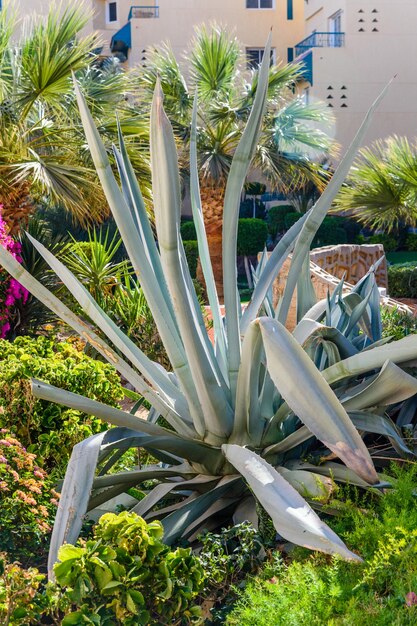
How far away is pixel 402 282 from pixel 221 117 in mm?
4816

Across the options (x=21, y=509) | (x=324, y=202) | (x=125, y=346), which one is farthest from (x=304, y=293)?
(x=21, y=509)

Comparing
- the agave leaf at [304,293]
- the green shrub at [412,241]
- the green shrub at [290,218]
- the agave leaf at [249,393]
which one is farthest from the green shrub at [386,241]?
the agave leaf at [249,393]

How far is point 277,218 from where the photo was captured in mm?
26562

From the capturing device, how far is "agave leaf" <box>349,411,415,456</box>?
375 cm

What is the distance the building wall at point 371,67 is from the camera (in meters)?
26.0

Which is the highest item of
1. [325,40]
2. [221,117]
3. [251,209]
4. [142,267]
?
[325,40]

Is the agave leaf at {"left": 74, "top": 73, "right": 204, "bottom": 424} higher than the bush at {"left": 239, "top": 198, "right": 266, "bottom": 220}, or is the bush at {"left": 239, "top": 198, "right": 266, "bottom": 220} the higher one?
the agave leaf at {"left": 74, "top": 73, "right": 204, "bottom": 424}

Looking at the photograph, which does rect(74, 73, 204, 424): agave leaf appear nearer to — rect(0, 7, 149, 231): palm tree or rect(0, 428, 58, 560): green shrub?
rect(0, 428, 58, 560): green shrub

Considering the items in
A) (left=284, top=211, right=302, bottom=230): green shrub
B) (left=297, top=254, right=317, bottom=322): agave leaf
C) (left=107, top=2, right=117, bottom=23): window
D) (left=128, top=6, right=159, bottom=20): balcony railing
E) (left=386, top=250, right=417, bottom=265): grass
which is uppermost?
(left=107, top=2, right=117, bottom=23): window

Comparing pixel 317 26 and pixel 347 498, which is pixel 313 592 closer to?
pixel 347 498

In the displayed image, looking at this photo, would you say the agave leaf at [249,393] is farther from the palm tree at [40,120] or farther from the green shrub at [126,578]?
the palm tree at [40,120]

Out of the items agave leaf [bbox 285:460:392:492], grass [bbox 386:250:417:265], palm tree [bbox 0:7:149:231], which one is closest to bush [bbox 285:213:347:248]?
grass [bbox 386:250:417:265]

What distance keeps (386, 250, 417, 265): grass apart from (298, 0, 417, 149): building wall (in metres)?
3.72

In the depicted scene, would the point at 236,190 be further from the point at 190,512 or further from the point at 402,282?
the point at 402,282
